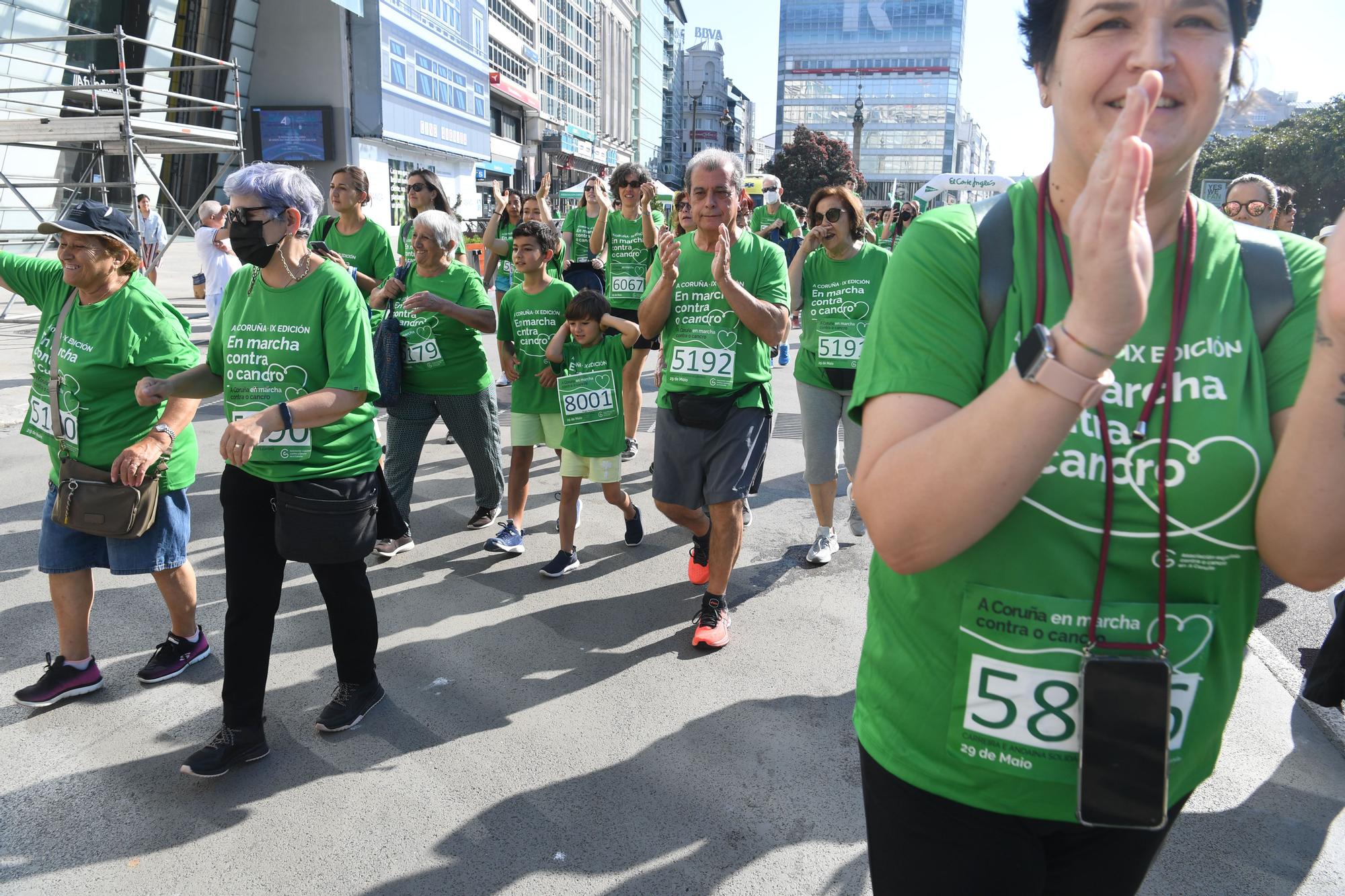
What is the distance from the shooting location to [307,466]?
310cm

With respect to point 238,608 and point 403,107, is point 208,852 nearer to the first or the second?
point 238,608

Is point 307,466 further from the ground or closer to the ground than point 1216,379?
closer to the ground

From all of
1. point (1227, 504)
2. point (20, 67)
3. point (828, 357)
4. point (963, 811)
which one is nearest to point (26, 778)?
point (963, 811)

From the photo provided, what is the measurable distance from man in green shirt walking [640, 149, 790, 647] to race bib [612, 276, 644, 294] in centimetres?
366

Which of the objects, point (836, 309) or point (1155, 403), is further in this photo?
point (836, 309)

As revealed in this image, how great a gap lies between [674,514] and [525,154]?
2576 inches

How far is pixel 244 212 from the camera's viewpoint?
10.1 ft

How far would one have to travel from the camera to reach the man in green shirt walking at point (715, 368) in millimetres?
4133

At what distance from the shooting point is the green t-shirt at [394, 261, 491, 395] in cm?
527

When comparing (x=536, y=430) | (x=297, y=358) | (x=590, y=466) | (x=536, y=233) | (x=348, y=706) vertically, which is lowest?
(x=348, y=706)

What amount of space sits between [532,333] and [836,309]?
1.81 m

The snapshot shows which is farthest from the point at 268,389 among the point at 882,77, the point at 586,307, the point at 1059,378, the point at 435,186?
the point at 882,77

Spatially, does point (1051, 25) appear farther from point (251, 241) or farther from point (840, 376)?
point (840, 376)

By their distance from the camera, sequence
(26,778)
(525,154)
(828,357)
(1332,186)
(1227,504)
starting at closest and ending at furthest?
1. (1227,504)
2. (26,778)
3. (828,357)
4. (1332,186)
5. (525,154)
